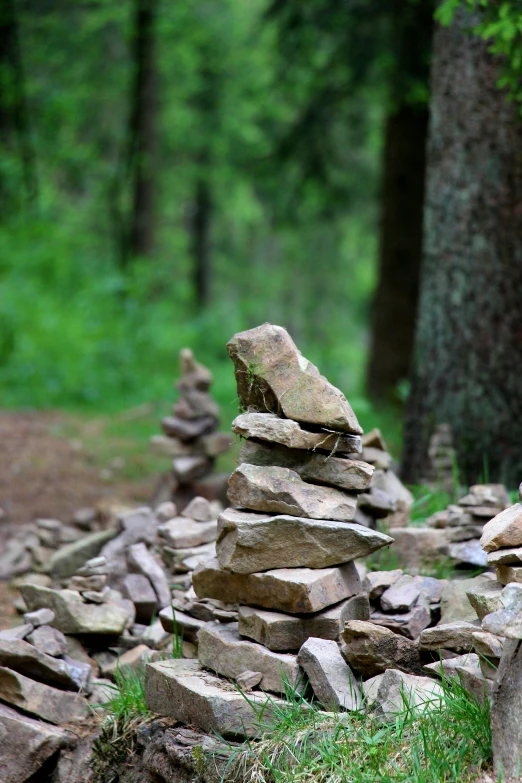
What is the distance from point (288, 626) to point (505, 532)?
0.84 metres

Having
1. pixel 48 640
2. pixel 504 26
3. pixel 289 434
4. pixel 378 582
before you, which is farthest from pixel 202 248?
pixel 289 434

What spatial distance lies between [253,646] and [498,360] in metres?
2.84

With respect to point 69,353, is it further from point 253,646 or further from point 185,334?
point 253,646

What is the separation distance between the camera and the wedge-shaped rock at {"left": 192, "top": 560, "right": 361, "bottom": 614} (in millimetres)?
2939

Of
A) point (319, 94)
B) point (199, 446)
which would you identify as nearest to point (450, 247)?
point (199, 446)

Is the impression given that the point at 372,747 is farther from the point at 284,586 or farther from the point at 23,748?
the point at 23,748

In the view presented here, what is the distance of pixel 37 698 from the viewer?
10.6 ft

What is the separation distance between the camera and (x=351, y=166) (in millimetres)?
12820

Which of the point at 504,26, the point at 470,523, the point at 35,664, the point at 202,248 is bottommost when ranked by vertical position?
the point at 35,664

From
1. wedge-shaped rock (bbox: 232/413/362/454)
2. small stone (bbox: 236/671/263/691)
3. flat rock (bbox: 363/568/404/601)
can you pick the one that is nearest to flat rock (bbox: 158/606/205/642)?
small stone (bbox: 236/671/263/691)

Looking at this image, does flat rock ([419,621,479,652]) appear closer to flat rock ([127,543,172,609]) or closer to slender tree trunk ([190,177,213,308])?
flat rock ([127,543,172,609])

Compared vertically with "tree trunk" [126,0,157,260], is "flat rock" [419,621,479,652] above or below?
below

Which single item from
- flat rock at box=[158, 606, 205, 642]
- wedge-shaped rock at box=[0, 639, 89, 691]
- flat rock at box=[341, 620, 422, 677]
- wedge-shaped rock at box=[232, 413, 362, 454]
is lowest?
wedge-shaped rock at box=[0, 639, 89, 691]

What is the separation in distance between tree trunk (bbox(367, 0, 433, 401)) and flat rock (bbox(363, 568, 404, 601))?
571 cm
